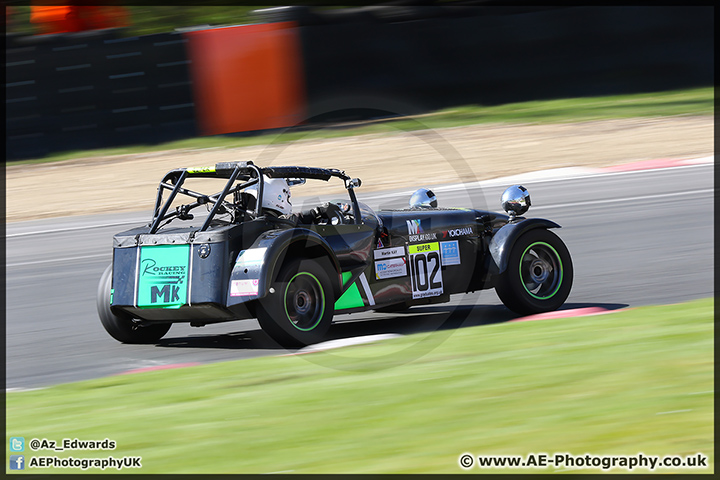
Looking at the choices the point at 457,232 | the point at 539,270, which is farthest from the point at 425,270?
the point at 539,270

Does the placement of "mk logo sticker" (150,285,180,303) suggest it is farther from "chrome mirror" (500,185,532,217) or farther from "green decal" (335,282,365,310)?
"chrome mirror" (500,185,532,217)

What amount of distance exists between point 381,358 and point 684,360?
1.97 metres

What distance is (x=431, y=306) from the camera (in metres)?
9.30

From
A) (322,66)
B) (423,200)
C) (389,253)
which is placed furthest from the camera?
(322,66)

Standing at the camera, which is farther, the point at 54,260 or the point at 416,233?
the point at 54,260

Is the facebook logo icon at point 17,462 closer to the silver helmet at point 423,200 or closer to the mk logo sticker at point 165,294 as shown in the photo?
the mk logo sticker at point 165,294

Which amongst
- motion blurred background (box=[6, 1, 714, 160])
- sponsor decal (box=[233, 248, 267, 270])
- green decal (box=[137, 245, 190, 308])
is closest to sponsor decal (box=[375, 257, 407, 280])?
sponsor decal (box=[233, 248, 267, 270])

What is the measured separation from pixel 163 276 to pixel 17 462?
99.3 inches

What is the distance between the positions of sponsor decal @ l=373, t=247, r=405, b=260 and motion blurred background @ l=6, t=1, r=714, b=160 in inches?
510

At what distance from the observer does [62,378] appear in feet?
22.7

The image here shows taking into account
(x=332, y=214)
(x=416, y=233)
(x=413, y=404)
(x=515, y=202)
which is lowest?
(x=413, y=404)

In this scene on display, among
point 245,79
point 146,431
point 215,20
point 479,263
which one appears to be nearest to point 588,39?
point 245,79

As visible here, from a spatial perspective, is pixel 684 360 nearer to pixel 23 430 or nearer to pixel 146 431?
pixel 146 431

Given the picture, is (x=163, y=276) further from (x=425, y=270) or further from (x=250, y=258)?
(x=425, y=270)
